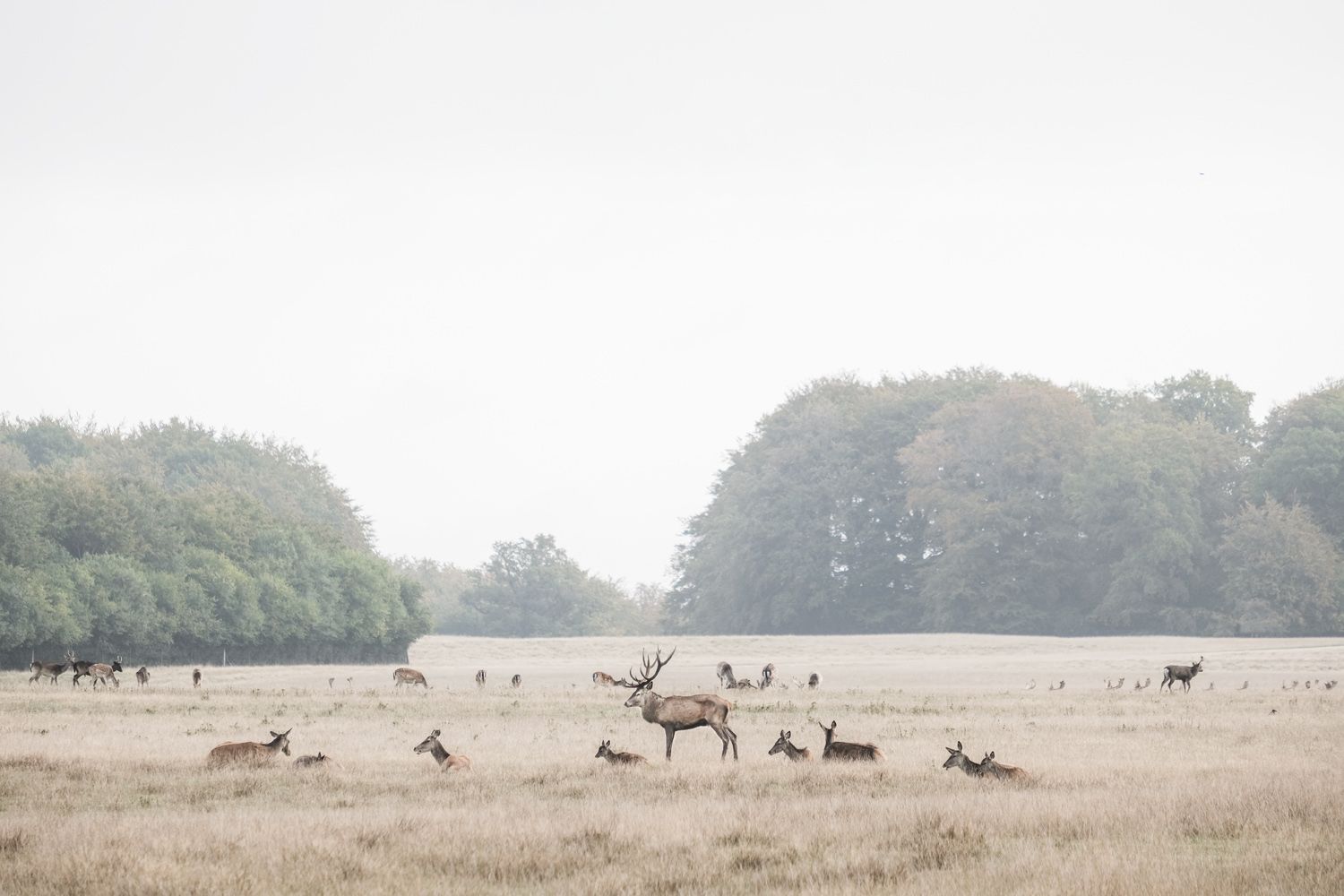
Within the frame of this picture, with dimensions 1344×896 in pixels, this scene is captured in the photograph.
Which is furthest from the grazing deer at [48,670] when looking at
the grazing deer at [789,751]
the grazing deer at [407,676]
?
the grazing deer at [789,751]

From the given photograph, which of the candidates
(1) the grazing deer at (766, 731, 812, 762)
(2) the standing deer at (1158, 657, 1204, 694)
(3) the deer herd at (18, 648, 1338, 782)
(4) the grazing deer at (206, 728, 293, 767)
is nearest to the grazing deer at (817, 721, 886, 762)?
(3) the deer herd at (18, 648, 1338, 782)

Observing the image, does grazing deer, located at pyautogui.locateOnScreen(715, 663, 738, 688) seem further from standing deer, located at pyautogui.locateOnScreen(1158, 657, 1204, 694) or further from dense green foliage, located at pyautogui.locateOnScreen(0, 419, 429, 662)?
dense green foliage, located at pyautogui.locateOnScreen(0, 419, 429, 662)

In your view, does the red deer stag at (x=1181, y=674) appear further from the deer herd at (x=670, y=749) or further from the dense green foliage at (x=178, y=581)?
the dense green foliage at (x=178, y=581)

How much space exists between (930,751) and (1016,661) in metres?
37.2

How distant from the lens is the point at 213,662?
6116 centimetres

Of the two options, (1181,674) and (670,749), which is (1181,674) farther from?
(670,749)

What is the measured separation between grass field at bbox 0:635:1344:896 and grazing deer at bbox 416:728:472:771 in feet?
0.63

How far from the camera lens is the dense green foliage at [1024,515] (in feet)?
259

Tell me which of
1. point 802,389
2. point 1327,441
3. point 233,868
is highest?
point 802,389

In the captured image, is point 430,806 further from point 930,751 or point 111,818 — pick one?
point 930,751

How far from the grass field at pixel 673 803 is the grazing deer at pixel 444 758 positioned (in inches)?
7.6

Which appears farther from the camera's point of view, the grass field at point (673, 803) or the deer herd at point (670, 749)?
the deer herd at point (670, 749)

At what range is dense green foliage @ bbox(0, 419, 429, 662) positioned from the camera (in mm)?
54312

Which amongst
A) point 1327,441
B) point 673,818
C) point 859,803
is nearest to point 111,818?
point 673,818
